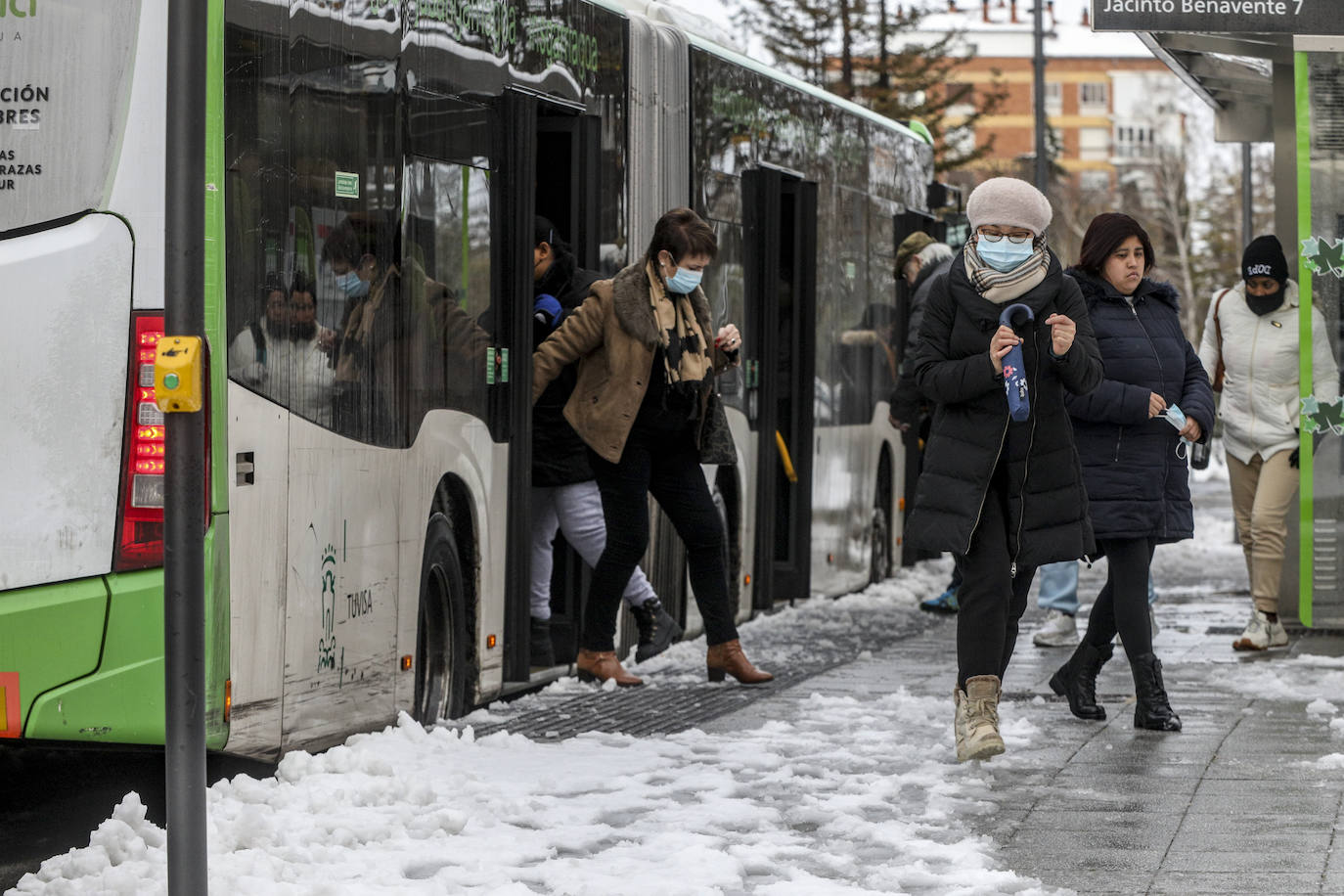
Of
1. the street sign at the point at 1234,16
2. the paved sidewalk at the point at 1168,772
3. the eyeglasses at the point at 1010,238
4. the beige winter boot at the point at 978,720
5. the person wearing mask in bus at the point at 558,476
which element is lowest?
the paved sidewalk at the point at 1168,772

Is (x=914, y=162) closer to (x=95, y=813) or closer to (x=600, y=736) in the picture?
(x=600, y=736)

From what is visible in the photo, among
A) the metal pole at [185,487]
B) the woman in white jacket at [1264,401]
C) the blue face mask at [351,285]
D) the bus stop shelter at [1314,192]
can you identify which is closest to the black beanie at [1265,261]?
the woman in white jacket at [1264,401]

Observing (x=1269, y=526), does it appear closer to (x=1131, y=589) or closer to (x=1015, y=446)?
(x=1131, y=589)

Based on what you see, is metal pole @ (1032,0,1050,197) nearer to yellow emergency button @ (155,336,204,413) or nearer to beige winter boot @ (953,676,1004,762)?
beige winter boot @ (953,676,1004,762)

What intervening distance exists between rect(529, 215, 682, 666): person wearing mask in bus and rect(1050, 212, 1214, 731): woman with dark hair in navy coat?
79.5 inches

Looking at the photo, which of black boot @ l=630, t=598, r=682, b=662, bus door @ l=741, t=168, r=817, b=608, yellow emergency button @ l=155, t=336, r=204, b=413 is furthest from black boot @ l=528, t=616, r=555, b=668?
yellow emergency button @ l=155, t=336, r=204, b=413

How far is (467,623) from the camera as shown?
8.12 m

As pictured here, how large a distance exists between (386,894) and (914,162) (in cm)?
1098

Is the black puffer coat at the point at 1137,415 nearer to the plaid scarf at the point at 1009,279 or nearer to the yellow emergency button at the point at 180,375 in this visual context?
the plaid scarf at the point at 1009,279

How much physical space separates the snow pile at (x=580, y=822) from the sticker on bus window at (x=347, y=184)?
5.53ft

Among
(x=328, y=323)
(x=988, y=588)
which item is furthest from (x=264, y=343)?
(x=988, y=588)

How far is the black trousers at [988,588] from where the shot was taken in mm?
7277

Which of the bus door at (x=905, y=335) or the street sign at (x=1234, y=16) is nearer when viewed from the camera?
the street sign at (x=1234, y=16)

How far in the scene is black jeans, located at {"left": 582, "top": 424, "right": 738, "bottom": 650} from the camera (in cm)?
888
